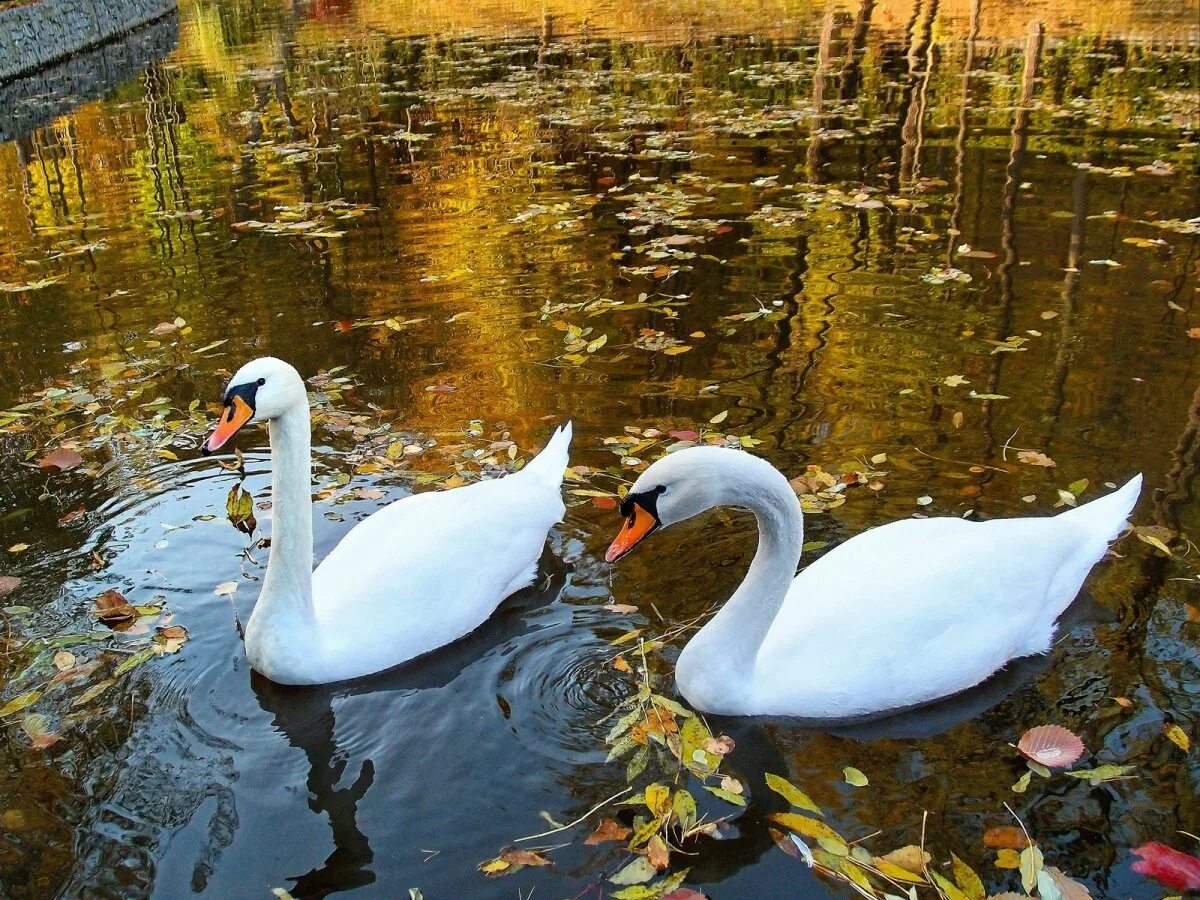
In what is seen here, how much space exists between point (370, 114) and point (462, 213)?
7.64m

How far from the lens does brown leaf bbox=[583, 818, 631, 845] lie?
362 centimetres

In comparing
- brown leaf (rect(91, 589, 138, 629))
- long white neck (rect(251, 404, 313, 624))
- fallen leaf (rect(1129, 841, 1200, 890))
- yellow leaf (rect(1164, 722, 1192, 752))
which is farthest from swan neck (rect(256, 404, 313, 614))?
yellow leaf (rect(1164, 722, 1192, 752))

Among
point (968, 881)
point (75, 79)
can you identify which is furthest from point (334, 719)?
point (75, 79)

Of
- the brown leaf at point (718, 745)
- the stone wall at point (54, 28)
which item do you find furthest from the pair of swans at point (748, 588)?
the stone wall at point (54, 28)

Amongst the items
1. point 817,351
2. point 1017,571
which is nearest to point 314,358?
point 817,351

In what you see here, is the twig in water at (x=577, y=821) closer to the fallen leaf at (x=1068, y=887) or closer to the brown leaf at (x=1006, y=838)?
the brown leaf at (x=1006, y=838)

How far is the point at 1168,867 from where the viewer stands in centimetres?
338

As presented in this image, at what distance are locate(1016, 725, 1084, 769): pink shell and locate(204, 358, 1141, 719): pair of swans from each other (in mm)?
340

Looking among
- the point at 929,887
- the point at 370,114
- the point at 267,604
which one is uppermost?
the point at 370,114

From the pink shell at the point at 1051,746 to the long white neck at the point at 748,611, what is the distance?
1.06 meters

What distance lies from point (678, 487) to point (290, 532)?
5.63ft

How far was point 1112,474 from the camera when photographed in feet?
18.9

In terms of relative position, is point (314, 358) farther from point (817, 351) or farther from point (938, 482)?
point (938, 482)

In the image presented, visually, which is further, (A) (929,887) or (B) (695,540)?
(B) (695,540)
